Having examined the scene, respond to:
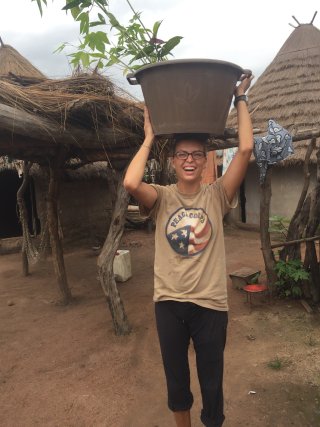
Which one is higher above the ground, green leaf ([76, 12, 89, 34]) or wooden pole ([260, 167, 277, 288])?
green leaf ([76, 12, 89, 34])

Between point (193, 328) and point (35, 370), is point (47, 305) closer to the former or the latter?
point (35, 370)

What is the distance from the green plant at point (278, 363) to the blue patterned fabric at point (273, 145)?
1.87 meters

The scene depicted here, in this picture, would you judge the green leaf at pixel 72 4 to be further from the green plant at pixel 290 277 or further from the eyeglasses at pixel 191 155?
the green plant at pixel 290 277

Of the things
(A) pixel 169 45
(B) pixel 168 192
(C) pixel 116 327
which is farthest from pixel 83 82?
(C) pixel 116 327

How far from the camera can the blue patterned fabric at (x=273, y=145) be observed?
3627 millimetres

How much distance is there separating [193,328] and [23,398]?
6.13 ft

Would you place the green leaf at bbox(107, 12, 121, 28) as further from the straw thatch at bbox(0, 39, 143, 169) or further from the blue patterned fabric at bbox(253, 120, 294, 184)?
the blue patterned fabric at bbox(253, 120, 294, 184)

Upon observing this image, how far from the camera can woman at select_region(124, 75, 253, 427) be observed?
5.30ft

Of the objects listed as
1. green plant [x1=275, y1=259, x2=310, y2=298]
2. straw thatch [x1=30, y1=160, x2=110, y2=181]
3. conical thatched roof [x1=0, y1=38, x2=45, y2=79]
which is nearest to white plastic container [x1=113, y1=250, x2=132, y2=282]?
green plant [x1=275, y1=259, x2=310, y2=298]

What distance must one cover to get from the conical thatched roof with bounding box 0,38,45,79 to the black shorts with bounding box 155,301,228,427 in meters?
7.58

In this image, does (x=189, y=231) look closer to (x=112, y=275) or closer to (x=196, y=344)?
(x=196, y=344)

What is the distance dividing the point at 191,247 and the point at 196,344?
0.44 meters

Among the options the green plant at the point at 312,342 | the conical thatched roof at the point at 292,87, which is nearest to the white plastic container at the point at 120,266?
the green plant at the point at 312,342

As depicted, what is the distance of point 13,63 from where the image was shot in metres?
8.20
